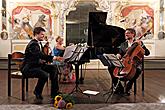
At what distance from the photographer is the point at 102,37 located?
262 inches

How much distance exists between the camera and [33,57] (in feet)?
18.4

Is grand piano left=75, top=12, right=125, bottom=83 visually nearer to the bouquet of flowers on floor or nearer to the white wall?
the bouquet of flowers on floor

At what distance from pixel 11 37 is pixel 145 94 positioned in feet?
27.3

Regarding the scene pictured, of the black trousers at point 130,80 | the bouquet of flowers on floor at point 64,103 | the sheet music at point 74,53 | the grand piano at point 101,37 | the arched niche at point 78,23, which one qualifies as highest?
the arched niche at point 78,23

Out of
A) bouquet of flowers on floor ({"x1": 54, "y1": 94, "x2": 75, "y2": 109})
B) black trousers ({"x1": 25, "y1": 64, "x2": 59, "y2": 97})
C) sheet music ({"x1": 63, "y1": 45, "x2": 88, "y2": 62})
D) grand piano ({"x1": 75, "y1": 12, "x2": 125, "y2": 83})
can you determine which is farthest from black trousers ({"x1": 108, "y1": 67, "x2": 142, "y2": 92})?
bouquet of flowers on floor ({"x1": 54, "y1": 94, "x2": 75, "y2": 109})

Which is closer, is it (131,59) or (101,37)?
(131,59)

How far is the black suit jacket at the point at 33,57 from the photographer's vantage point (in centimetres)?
550

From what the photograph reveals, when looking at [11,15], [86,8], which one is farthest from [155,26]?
[11,15]

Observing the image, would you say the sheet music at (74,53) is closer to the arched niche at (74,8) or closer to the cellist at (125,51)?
the cellist at (125,51)

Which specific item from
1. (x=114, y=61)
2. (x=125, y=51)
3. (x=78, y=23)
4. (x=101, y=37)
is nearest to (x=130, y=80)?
(x=125, y=51)

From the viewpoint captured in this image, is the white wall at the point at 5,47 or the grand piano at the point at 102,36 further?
the white wall at the point at 5,47

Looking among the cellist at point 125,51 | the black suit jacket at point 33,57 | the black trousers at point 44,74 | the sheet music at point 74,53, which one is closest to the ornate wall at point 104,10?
the cellist at point 125,51

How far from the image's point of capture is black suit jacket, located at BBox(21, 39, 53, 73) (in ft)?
18.0

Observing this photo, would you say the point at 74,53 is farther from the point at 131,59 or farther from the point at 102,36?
the point at 131,59
